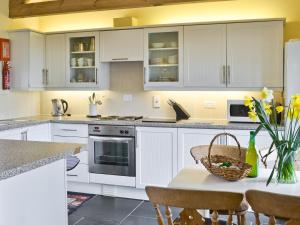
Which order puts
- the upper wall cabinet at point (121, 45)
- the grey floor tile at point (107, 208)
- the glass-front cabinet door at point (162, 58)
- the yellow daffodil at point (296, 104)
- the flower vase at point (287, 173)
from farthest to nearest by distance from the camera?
1. the upper wall cabinet at point (121, 45)
2. the glass-front cabinet door at point (162, 58)
3. the grey floor tile at point (107, 208)
4. the flower vase at point (287, 173)
5. the yellow daffodil at point (296, 104)

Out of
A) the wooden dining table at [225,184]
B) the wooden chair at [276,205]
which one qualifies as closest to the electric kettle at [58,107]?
the wooden dining table at [225,184]

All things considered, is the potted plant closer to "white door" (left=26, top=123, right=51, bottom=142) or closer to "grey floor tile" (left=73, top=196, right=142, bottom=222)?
"grey floor tile" (left=73, top=196, right=142, bottom=222)

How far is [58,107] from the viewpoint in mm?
4867

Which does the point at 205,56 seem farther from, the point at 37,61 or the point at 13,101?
the point at 13,101

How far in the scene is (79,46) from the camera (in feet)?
15.4

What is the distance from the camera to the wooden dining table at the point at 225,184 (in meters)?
1.76

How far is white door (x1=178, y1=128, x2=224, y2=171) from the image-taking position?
151 inches

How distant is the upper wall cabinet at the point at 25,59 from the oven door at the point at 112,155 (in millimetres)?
1220

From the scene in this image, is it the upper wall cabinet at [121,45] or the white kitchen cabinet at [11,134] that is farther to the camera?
the upper wall cabinet at [121,45]

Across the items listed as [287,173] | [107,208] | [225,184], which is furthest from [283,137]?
[107,208]

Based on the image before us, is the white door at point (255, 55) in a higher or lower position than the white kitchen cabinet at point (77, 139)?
higher

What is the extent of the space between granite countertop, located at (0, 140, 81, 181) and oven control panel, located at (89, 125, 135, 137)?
1852 millimetres

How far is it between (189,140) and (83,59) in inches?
73.2

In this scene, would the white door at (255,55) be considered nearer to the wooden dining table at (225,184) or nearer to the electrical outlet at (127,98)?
the electrical outlet at (127,98)
